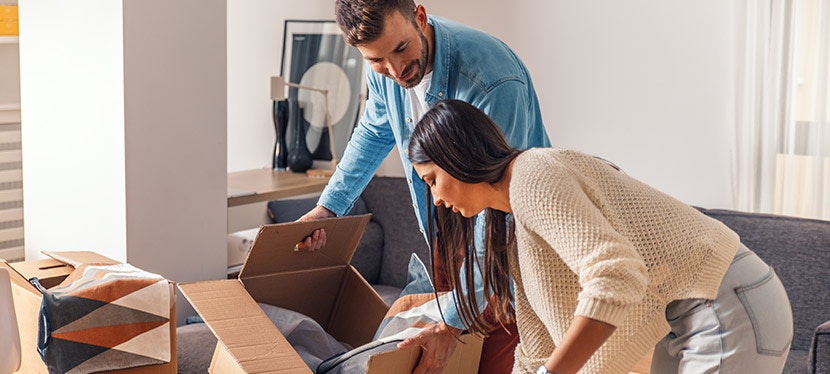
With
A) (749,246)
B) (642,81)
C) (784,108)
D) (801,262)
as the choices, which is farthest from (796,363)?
(642,81)

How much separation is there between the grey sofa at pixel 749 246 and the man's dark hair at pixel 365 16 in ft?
3.40

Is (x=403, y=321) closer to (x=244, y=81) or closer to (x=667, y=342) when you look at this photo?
(x=667, y=342)

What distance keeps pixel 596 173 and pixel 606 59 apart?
2.21 m

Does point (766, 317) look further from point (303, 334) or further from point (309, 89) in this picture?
point (309, 89)

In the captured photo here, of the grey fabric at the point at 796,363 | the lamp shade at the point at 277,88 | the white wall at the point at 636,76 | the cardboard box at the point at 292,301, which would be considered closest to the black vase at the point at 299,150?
the lamp shade at the point at 277,88

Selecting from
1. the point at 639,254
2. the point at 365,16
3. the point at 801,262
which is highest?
the point at 365,16

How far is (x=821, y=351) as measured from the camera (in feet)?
7.62

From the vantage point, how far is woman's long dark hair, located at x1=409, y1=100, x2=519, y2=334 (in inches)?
54.1

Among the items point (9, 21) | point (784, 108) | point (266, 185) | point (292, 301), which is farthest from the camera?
point (266, 185)

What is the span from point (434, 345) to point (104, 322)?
0.72 meters

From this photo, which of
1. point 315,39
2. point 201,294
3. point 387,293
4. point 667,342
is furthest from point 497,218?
point 315,39

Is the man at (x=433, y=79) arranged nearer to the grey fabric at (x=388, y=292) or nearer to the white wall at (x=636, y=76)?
the grey fabric at (x=388, y=292)

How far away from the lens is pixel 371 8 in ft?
5.37

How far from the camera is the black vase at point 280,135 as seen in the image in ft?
12.1
